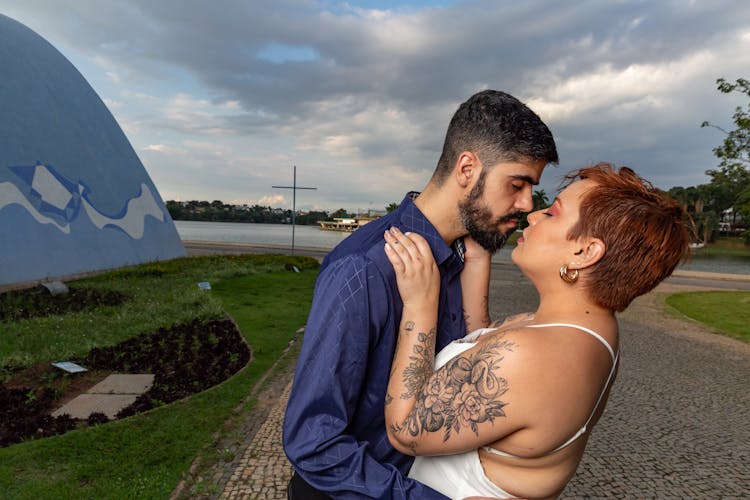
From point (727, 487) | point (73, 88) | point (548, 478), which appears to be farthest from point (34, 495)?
point (73, 88)

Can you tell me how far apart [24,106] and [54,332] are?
9.06m

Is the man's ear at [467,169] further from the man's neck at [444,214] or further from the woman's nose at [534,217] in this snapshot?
the woman's nose at [534,217]

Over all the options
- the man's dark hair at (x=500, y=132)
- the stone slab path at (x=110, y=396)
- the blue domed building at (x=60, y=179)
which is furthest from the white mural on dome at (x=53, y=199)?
the man's dark hair at (x=500, y=132)

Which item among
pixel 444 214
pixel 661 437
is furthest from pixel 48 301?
pixel 661 437

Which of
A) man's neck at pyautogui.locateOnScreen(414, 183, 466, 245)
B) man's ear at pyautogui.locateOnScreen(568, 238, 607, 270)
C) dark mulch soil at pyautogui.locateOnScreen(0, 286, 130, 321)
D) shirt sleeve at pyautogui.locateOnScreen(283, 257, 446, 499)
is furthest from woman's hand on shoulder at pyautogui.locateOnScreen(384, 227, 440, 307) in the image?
dark mulch soil at pyautogui.locateOnScreen(0, 286, 130, 321)

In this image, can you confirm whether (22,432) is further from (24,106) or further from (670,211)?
(24,106)

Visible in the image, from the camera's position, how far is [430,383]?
155 centimetres

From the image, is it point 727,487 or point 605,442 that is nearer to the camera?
point 727,487

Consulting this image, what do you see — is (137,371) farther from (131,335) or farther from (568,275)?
(568,275)

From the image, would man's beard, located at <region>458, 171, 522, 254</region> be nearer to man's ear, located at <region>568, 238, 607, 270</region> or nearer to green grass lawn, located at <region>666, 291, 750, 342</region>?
man's ear, located at <region>568, 238, 607, 270</region>

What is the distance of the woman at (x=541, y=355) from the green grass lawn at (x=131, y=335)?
316 cm

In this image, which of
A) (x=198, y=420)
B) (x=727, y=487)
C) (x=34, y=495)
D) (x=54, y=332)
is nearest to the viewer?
(x=34, y=495)

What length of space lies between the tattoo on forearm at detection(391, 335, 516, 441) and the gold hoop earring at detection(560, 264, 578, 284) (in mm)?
367

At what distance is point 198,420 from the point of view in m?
5.16
